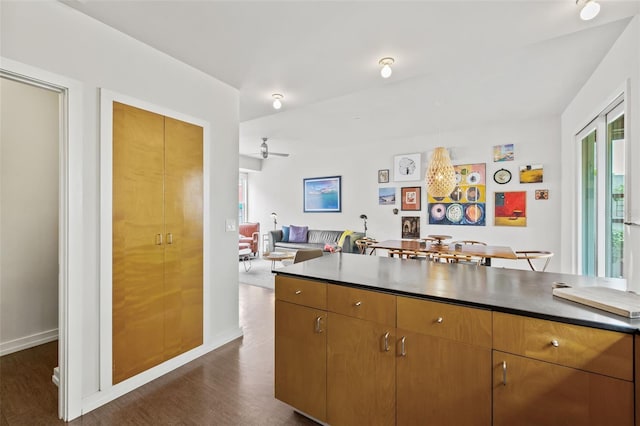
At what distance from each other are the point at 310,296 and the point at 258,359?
1.29 metres

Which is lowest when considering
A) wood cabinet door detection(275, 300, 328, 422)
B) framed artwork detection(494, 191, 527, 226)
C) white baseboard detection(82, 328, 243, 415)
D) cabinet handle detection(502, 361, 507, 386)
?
white baseboard detection(82, 328, 243, 415)

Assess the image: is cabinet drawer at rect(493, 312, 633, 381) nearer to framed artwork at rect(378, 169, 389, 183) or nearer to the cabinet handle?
the cabinet handle

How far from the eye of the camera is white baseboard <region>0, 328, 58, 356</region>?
2633mm

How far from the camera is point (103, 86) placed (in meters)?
2.03

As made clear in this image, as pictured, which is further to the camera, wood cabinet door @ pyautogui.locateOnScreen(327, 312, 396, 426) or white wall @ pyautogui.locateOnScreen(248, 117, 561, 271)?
white wall @ pyautogui.locateOnScreen(248, 117, 561, 271)

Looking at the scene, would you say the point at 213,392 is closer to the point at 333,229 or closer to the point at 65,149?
the point at 65,149

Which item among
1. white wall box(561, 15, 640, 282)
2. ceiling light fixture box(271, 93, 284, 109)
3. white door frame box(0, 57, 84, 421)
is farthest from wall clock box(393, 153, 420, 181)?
white door frame box(0, 57, 84, 421)

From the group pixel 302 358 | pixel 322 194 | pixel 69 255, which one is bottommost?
pixel 302 358

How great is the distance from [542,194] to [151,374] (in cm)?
571

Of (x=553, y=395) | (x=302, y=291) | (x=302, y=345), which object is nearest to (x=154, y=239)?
(x=302, y=291)

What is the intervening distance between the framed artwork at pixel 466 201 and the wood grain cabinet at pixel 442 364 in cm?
432

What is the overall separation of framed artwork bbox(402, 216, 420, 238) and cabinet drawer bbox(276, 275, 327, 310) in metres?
4.60

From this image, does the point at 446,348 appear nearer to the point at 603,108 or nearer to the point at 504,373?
the point at 504,373

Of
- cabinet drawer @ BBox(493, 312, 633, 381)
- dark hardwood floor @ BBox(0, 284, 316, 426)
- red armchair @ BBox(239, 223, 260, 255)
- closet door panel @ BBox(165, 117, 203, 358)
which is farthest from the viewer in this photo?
red armchair @ BBox(239, 223, 260, 255)
